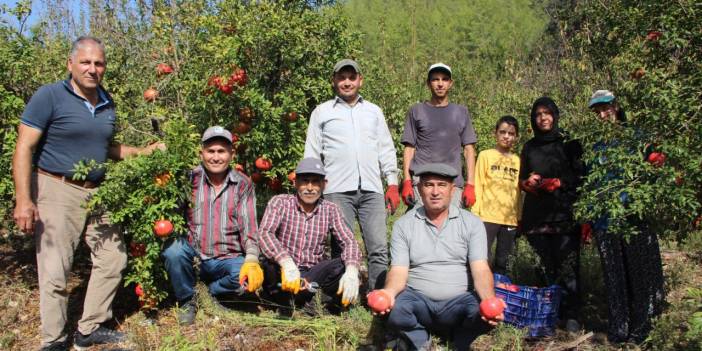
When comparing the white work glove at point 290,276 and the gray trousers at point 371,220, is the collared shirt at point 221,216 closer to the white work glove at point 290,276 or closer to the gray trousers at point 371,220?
the white work glove at point 290,276

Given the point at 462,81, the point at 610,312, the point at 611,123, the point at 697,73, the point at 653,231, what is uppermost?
the point at 462,81

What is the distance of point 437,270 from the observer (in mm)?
3383

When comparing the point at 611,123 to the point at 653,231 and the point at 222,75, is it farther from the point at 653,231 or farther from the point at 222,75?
the point at 222,75

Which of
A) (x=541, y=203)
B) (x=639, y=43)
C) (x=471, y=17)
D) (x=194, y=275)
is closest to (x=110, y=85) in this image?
(x=194, y=275)

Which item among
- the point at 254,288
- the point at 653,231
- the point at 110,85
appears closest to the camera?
the point at 653,231

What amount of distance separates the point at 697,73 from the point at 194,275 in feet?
11.0

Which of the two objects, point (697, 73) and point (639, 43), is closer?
point (697, 73)

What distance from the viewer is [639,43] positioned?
10.4ft

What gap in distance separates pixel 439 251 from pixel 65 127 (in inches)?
95.5

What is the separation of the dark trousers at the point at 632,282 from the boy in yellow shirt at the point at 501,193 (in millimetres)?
771

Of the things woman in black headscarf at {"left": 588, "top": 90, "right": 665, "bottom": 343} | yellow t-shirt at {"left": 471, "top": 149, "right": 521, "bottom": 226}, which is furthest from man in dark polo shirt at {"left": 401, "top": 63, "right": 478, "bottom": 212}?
woman in black headscarf at {"left": 588, "top": 90, "right": 665, "bottom": 343}

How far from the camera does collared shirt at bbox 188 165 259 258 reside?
13.3ft

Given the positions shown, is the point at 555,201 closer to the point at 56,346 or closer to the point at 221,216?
the point at 221,216

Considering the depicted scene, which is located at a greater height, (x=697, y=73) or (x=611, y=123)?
(x=697, y=73)
